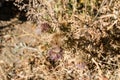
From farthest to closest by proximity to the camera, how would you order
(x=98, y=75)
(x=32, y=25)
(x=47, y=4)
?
(x=32, y=25) < (x=47, y=4) < (x=98, y=75)

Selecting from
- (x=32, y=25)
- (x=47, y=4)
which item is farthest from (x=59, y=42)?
(x=32, y=25)

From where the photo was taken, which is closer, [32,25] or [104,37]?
[104,37]

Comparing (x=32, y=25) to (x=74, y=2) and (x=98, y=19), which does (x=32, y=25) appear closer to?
(x=74, y=2)

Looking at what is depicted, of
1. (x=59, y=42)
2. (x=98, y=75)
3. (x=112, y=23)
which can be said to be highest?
(x=112, y=23)

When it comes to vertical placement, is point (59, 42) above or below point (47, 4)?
below

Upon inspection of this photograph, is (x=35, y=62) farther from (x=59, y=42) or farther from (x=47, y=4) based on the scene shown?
(x=47, y=4)

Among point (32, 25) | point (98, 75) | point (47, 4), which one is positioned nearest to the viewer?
point (98, 75)
